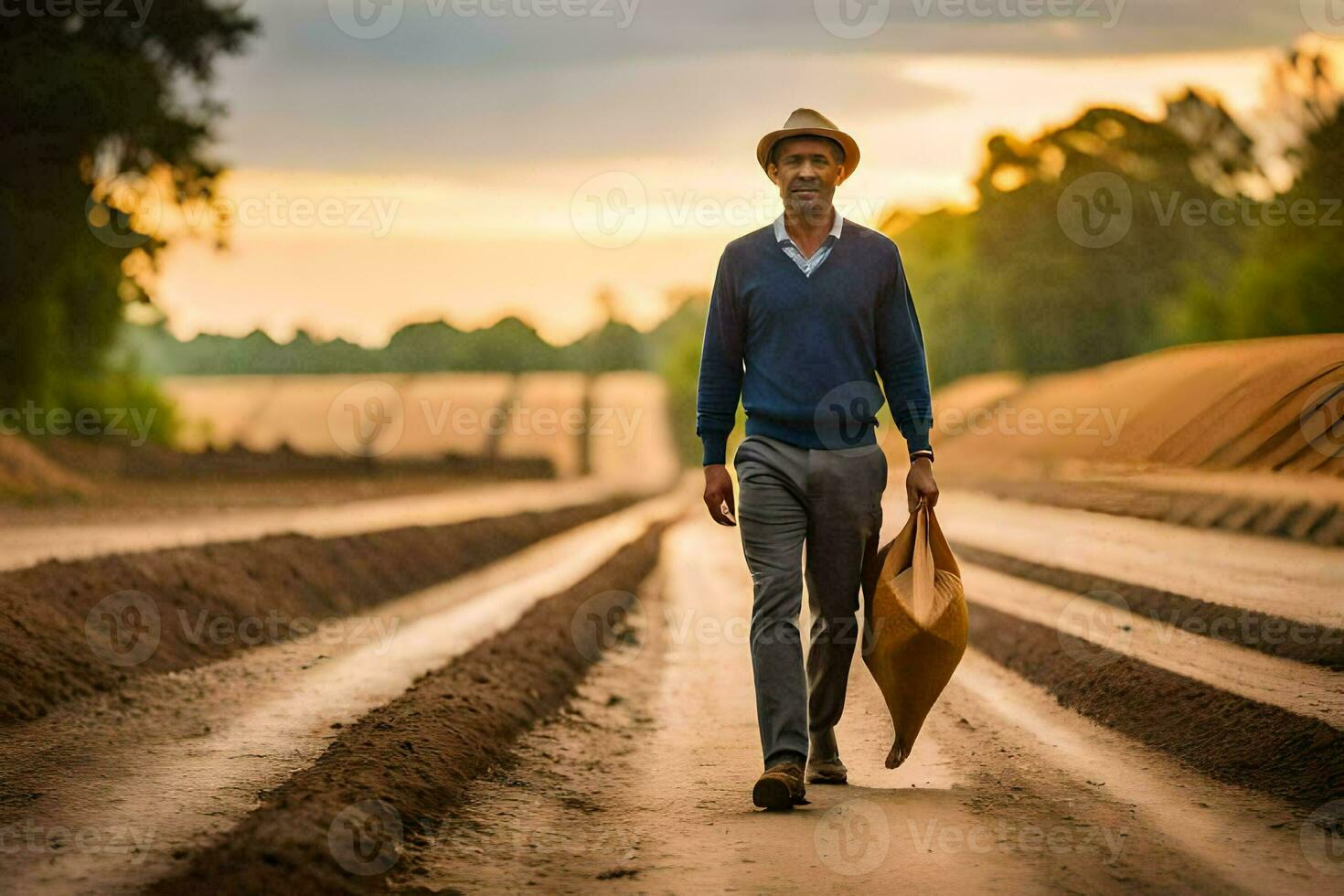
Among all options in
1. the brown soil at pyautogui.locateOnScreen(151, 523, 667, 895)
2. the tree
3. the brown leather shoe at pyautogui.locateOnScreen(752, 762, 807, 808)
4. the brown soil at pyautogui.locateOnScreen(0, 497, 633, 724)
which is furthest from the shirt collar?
the tree

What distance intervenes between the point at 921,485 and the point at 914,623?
0.51m

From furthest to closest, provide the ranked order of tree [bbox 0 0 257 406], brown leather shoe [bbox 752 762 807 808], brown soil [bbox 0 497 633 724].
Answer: tree [bbox 0 0 257 406] → brown soil [bbox 0 497 633 724] → brown leather shoe [bbox 752 762 807 808]

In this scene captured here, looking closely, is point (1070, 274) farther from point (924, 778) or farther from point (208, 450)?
point (924, 778)

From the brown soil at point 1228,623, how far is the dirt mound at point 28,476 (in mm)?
24103

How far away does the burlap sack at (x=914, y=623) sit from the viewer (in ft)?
19.1

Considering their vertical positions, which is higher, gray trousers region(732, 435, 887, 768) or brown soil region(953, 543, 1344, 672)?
gray trousers region(732, 435, 887, 768)

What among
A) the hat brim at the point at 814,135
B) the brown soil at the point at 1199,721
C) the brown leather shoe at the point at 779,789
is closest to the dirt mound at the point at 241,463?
Answer: the brown soil at the point at 1199,721

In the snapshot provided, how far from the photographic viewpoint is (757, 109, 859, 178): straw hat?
19.3 feet

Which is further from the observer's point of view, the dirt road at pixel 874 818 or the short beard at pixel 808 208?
the short beard at pixel 808 208

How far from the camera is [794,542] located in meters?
5.87

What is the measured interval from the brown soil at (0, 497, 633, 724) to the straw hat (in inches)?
193

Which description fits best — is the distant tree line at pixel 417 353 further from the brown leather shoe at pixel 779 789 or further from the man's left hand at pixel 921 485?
the brown leather shoe at pixel 779 789

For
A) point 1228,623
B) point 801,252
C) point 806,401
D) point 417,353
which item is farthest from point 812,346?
point 417,353

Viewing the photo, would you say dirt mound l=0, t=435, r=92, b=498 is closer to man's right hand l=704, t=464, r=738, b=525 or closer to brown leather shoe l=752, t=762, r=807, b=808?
man's right hand l=704, t=464, r=738, b=525
